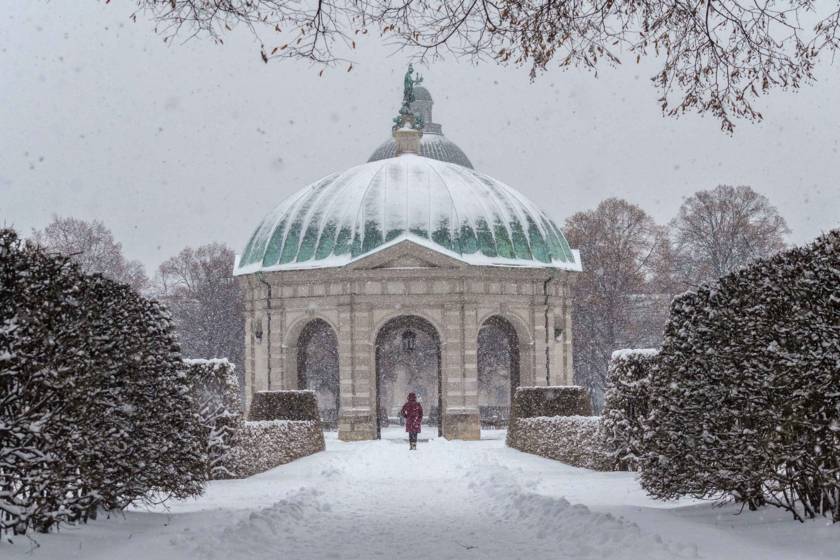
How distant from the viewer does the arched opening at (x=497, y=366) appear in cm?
4069

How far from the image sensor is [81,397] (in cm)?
1007

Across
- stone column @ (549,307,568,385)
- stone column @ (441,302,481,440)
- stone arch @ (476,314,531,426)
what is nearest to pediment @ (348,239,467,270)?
stone column @ (441,302,481,440)

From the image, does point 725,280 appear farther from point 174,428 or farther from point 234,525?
point 174,428

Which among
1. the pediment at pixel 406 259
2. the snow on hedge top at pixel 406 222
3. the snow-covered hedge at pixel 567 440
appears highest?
the snow on hedge top at pixel 406 222

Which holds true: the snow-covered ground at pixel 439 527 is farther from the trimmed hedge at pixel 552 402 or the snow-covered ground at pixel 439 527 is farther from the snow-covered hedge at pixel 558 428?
the trimmed hedge at pixel 552 402

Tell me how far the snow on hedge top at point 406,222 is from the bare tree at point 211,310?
16633 millimetres

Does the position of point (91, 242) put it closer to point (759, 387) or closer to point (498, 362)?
point (498, 362)

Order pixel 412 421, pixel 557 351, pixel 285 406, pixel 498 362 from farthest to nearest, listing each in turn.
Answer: pixel 498 362
pixel 557 351
pixel 285 406
pixel 412 421

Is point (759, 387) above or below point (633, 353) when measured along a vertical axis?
below

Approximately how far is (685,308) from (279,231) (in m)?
29.2

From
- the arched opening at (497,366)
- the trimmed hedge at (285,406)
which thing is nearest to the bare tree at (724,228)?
the arched opening at (497,366)

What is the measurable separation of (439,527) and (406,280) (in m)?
25.0

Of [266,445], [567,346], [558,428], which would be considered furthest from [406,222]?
[266,445]

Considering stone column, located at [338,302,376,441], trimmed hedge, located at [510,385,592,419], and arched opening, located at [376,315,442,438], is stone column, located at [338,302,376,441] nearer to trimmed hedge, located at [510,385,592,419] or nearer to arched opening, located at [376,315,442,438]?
arched opening, located at [376,315,442,438]
